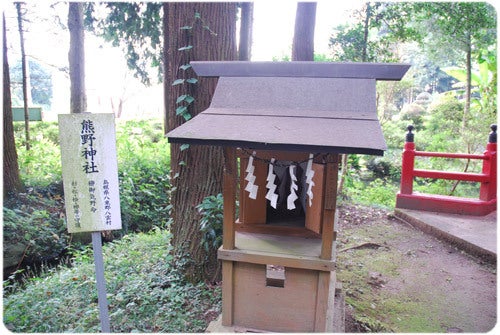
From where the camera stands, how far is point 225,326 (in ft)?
8.64

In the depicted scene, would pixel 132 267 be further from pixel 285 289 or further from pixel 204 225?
pixel 285 289

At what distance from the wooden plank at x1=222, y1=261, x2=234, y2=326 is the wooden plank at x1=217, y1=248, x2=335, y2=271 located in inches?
3.8

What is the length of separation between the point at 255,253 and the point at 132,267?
223 cm

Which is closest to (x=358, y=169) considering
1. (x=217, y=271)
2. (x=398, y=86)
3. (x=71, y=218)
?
(x=398, y=86)

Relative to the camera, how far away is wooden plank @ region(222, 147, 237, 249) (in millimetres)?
2447

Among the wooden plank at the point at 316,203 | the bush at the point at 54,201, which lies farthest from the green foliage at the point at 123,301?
the wooden plank at the point at 316,203

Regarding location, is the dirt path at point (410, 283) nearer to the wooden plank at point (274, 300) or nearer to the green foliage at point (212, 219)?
the wooden plank at point (274, 300)

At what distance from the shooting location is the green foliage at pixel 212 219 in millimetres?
3555

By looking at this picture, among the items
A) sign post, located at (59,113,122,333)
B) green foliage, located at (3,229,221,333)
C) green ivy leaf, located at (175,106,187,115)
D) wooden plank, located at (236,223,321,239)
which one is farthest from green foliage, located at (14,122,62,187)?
wooden plank, located at (236,223,321,239)

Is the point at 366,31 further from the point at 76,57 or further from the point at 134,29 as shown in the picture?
the point at 76,57

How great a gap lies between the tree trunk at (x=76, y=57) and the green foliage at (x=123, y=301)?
5.70 m

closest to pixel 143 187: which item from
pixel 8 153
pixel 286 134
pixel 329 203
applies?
pixel 8 153

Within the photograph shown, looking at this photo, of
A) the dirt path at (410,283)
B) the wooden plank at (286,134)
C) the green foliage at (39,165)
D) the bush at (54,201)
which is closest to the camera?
the wooden plank at (286,134)

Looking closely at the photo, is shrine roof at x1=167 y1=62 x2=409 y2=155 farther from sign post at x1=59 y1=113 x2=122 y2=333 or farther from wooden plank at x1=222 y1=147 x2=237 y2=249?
sign post at x1=59 y1=113 x2=122 y2=333
